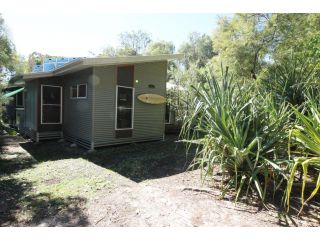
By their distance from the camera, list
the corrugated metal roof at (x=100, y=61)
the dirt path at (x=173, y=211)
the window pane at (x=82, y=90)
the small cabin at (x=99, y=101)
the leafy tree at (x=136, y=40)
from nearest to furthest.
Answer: the dirt path at (x=173, y=211) → the corrugated metal roof at (x=100, y=61) → the small cabin at (x=99, y=101) → the window pane at (x=82, y=90) → the leafy tree at (x=136, y=40)

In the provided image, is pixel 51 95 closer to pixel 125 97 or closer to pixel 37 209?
pixel 125 97

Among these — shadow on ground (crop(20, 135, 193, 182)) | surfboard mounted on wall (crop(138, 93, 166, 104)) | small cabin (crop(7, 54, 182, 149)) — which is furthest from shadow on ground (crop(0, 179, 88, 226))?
surfboard mounted on wall (crop(138, 93, 166, 104))

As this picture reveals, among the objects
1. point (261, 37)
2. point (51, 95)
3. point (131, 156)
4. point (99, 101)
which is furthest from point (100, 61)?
point (261, 37)

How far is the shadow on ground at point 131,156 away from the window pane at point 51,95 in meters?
1.58

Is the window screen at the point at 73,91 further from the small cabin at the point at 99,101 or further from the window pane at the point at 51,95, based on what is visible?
the window pane at the point at 51,95

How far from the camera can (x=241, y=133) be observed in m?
3.62

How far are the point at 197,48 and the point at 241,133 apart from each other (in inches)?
1453

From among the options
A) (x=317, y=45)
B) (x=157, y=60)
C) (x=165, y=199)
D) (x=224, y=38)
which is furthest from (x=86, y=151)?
(x=224, y=38)

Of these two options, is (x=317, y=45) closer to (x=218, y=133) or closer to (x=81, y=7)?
(x=218, y=133)

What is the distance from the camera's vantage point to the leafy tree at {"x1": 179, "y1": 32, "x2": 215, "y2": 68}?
37.5m

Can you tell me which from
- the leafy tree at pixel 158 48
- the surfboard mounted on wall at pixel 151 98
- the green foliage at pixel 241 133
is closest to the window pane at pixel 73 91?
the surfboard mounted on wall at pixel 151 98

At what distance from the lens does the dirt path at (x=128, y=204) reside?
3.02 meters

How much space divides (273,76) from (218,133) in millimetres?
2072

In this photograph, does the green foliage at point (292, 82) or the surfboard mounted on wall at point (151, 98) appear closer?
the green foliage at point (292, 82)
